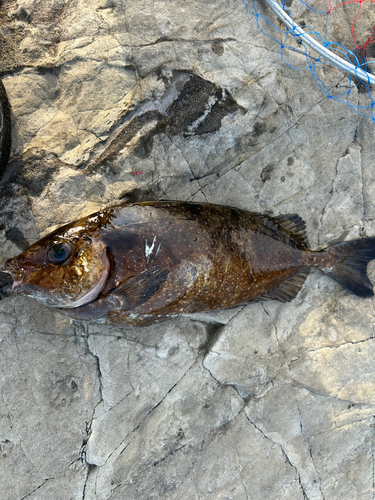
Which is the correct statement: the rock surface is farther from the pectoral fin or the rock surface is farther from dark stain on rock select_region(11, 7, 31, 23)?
the pectoral fin

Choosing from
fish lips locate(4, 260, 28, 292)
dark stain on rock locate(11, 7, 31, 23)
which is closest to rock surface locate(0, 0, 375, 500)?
dark stain on rock locate(11, 7, 31, 23)

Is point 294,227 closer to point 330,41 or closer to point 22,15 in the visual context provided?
point 330,41

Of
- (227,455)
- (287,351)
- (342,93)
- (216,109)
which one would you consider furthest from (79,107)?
(227,455)

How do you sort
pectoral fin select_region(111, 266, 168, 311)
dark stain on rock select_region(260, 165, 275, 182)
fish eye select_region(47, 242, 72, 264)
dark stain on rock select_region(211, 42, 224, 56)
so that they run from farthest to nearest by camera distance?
dark stain on rock select_region(260, 165, 275, 182), dark stain on rock select_region(211, 42, 224, 56), pectoral fin select_region(111, 266, 168, 311), fish eye select_region(47, 242, 72, 264)

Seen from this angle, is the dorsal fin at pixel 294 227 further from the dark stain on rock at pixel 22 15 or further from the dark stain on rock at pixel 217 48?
the dark stain on rock at pixel 22 15

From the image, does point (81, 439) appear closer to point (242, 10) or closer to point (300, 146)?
point (300, 146)

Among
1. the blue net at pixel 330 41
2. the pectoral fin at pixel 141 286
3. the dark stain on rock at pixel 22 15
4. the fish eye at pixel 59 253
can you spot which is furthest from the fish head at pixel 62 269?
the blue net at pixel 330 41

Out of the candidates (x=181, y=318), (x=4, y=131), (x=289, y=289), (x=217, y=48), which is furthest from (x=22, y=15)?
(x=289, y=289)

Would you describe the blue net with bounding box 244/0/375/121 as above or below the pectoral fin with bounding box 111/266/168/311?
above
